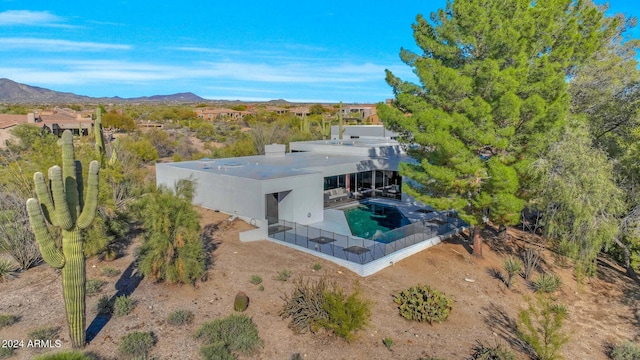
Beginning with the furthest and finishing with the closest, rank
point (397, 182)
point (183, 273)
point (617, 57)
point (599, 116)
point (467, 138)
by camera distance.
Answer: point (397, 182) < point (617, 57) < point (599, 116) < point (467, 138) < point (183, 273)

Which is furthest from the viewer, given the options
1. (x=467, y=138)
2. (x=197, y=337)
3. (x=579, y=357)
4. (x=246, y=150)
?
(x=246, y=150)

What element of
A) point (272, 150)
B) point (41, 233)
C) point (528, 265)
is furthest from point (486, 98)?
point (272, 150)

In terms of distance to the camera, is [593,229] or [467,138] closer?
[593,229]

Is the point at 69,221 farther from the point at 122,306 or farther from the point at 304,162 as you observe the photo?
the point at 304,162

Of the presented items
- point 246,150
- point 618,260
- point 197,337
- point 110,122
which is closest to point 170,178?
point 246,150

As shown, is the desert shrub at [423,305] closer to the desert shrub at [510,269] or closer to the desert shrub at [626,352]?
the desert shrub at [510,269]

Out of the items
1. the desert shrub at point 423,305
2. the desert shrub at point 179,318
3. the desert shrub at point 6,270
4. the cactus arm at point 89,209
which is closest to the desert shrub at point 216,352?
the desert shrub at point 179,318

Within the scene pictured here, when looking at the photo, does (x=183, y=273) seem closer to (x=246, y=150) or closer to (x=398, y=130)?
(x=398, y=130)
